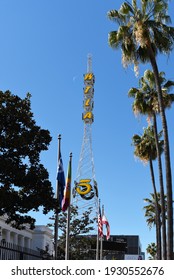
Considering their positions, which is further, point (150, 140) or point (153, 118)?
point (150, 140)

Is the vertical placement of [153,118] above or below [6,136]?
above

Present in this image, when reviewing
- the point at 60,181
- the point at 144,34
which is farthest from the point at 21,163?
the point at 144,34

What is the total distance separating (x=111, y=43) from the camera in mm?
27719

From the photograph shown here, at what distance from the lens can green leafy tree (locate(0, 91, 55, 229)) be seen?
23541 mm

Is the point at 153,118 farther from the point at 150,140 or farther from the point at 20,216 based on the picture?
the point at 20,216

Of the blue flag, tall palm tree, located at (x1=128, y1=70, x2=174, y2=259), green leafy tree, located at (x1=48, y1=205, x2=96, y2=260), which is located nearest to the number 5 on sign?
green leafy tree, located at (x1=48, y1=205, x2=96, y2=260)

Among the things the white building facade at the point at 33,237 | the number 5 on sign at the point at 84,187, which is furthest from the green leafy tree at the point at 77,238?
the white building facade at the point at 33,237

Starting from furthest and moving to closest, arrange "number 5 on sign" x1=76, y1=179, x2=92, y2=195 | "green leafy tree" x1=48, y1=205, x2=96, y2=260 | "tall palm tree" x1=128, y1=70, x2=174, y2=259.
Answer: "number 5 on sign" x1=76, y1=179, x2=92, y2=195
"green leafy tree" x1=48, y1=205, x2=96, y2=260
"tall palm tree" x1=128, y1=70, x2=174, y2=259

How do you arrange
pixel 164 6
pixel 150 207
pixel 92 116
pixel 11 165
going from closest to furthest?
1. pixel 11 165
2. pixel 164 6
3. pixel 150 207
4. pixel 92 116

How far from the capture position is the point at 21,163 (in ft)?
79.3

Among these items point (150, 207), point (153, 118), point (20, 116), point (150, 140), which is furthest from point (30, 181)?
point (150, 207)

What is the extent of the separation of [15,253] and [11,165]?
730 cm

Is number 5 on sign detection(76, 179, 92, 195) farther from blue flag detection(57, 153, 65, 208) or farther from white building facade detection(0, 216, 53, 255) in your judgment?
blue flag detection(57, 153, 65, 208)

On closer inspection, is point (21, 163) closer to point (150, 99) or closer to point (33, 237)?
point (150, 99)
